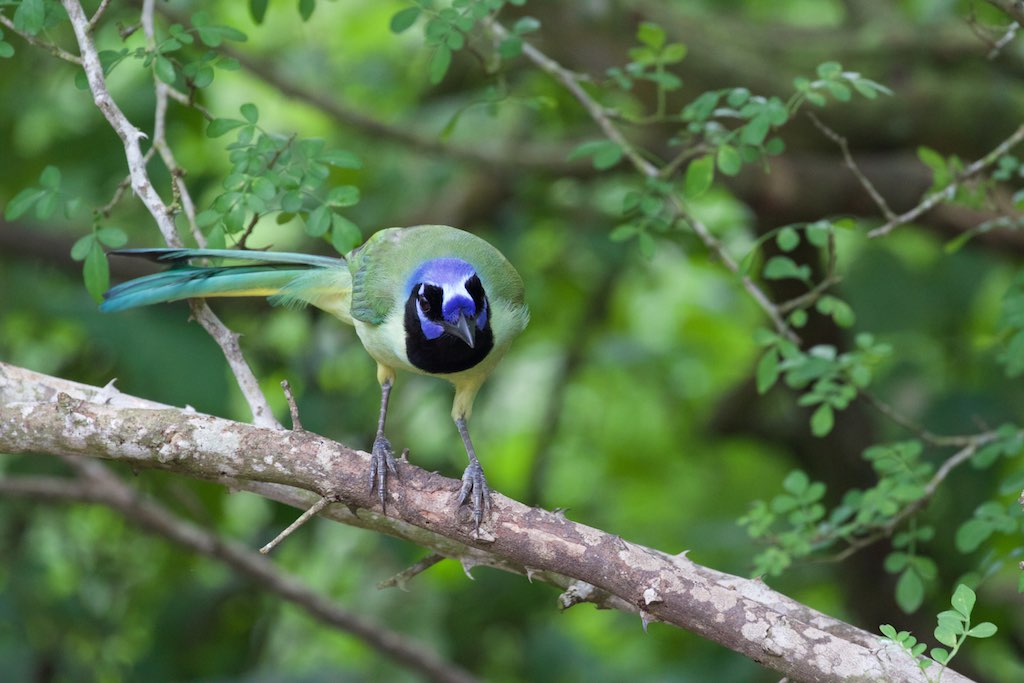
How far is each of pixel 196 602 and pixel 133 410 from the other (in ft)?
8.67

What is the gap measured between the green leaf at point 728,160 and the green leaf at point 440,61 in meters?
0.67

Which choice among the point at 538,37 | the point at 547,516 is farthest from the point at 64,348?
the point at 547,516

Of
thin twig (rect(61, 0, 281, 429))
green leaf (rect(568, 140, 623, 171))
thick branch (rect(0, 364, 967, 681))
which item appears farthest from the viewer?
green leaf (rect(568, 140, 623, 171))

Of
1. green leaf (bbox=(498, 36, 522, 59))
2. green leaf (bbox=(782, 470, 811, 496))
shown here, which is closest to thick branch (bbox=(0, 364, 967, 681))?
green leaf (bbox=(782, 470, 811, 496))

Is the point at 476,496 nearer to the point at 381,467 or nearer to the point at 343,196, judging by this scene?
the point at 381,467

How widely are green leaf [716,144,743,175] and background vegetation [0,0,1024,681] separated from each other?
636 millimetres

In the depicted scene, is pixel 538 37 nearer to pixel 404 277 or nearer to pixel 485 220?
pixel 485 220

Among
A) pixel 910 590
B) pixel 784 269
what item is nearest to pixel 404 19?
pixel 784 269

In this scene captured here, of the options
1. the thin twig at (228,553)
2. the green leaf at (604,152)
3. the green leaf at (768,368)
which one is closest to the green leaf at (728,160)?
the green leaf at (604,152)

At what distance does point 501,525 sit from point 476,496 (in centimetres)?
9

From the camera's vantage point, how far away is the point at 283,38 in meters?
6.01

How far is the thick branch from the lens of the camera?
2.05 metres

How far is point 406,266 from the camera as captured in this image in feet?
9.29

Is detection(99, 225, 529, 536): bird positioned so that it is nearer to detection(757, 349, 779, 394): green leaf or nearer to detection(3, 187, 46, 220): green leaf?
detection(3, 187, 46, 220): green leaf
